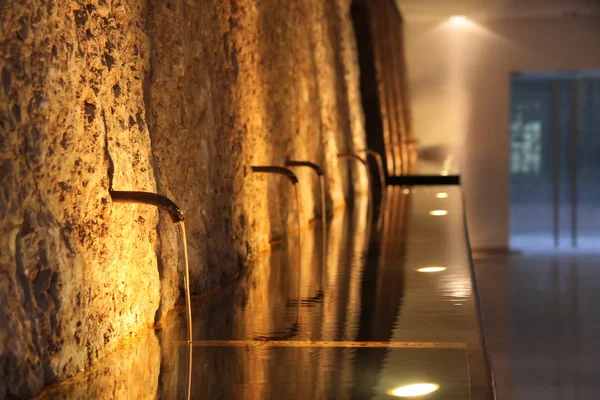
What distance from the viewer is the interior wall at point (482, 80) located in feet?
44.8

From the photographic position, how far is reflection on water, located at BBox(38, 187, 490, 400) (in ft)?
6.55

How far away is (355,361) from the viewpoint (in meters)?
2.19

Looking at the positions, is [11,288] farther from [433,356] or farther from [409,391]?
[433,356]

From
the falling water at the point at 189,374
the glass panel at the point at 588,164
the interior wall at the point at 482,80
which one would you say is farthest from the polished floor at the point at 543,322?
the falling water at the point at 189,374

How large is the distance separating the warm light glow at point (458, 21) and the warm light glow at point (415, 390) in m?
12.2

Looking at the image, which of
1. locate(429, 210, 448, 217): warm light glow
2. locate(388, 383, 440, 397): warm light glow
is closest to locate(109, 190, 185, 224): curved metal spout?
locate(388, 383, 440, 397): warm light glow

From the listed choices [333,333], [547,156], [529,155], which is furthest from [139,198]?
[547,156]

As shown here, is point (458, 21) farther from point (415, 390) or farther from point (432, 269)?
point (415, 390)

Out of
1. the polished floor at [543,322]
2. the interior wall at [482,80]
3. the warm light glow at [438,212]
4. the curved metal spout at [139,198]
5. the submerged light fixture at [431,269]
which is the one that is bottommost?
the polished floor at [543,322]

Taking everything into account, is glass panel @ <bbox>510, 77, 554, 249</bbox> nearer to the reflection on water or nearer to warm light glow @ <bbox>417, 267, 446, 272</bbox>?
the reflection on water

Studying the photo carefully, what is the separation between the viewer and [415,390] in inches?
75.0

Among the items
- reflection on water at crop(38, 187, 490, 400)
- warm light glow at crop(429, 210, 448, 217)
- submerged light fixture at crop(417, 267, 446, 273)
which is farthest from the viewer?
warm light glow at crop(429, 210, 448, 217)

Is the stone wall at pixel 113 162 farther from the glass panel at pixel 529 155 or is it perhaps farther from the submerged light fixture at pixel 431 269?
the glass panel at pixel 529 155

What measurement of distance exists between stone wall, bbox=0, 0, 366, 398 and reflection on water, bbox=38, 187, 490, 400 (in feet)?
0.45
